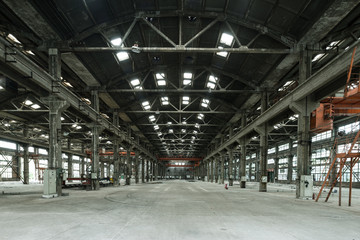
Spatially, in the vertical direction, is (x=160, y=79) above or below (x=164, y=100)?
above

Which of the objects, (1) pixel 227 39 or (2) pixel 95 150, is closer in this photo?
(1) pixel 227 39

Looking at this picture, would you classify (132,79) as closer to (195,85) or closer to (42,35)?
(195,85)

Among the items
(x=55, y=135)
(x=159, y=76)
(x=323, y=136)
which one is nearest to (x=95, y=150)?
(x=55, y=135)

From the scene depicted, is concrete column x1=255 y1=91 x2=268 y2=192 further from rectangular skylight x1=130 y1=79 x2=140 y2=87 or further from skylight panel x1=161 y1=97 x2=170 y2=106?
rectangular skylight x1=130 y1=79 x2=140 y2=87

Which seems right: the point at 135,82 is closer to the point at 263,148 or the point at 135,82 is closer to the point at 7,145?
the point at 263,148

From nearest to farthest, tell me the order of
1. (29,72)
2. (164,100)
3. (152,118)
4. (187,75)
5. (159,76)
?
(29,72) < (159,76) < (187,75) < (164,100) < (152,118)

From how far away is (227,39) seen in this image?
18.3 metres

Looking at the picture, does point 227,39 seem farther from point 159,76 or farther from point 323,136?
point 323,136

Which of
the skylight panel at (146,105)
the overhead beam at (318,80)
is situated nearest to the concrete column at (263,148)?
the overhead beam at (318,80)

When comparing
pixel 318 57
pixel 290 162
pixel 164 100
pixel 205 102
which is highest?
pixel 318 57

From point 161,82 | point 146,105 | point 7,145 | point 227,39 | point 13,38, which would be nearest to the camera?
point 13,38

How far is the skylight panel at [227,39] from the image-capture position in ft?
59.1

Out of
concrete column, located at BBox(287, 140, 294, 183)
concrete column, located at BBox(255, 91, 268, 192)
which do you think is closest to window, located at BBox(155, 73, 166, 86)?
concrete column, located at BBox(255, 91, 268, 192)

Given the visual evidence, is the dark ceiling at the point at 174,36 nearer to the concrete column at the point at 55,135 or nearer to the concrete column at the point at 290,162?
the concrete column at the point at 55,135
